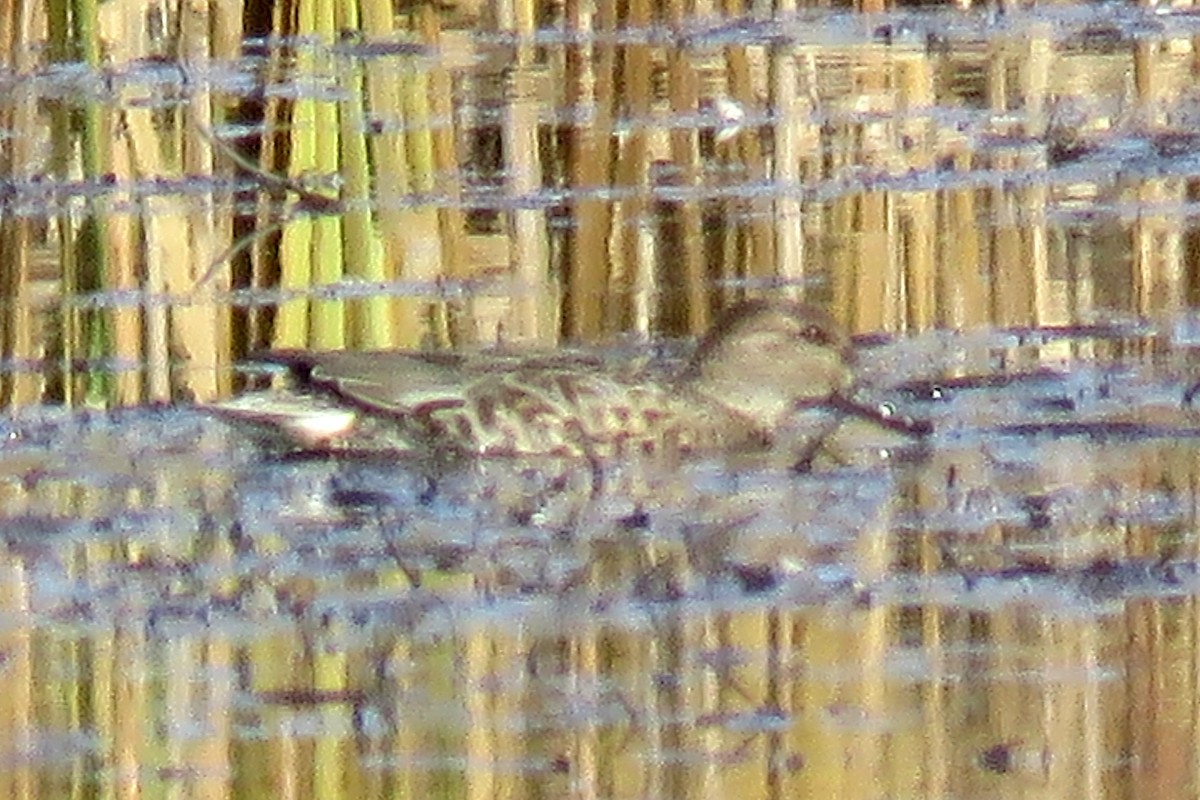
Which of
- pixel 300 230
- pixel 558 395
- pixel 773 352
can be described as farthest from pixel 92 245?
pixel 773 352

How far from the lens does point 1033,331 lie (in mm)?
1297

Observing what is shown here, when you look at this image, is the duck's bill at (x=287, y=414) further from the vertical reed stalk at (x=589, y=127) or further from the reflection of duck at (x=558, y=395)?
the vertical reed stalk at (x=589, y=127)

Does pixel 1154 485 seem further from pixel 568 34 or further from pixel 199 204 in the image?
pixel 199 204

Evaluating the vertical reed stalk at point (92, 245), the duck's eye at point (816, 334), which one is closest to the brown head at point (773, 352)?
the duck's eye at point (816, 334)

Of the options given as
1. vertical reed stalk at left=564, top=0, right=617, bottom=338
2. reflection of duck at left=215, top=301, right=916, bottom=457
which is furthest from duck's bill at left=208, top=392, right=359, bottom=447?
vertical reed stalk at left=564, top=0, right=617, bottom=338

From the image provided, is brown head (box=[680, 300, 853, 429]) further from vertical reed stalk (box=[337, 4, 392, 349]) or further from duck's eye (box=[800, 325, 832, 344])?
vertical reed stalk (box=[337, 4, 392, 349])

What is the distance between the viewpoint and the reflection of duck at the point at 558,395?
129 cm

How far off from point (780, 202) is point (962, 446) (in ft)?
0.53

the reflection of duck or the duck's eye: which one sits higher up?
the duck's eye

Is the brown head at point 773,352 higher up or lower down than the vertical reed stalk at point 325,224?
lower down

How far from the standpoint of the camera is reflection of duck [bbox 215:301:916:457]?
129 cm

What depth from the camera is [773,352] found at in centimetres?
132

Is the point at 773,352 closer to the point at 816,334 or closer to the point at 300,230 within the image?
the point at 816,334

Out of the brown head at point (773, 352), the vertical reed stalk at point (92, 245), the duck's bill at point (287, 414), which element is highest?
the vertical reed stalk at point (92, 245)
